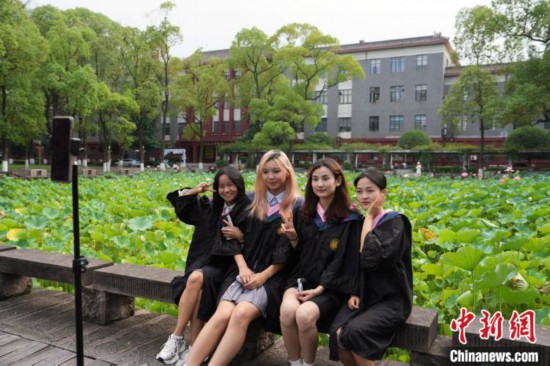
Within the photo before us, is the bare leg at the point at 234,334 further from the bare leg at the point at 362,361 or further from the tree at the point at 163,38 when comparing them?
the tree at the point at 163,38

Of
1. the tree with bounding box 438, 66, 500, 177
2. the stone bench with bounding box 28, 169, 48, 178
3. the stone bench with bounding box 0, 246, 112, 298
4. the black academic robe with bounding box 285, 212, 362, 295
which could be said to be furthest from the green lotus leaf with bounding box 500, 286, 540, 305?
the tree with bounding box 438, 66, 500, 177

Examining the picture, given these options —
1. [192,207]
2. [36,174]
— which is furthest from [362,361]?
[36,174]

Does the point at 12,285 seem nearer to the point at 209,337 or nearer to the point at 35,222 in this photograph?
the point at 35,222

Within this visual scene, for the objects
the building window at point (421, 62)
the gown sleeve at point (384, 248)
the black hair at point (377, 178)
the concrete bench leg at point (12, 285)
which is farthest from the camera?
the building window at point (421, 62)

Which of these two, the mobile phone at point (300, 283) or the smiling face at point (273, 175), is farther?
the smiling face at point (273, 175)

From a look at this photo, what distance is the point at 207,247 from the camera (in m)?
3.01

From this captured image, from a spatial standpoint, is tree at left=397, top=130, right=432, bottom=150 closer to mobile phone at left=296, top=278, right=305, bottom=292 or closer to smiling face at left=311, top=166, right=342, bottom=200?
smiling face at left=311, top=166, right=342, bottom=200

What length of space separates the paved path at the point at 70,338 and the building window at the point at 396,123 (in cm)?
3440

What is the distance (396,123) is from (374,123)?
1.81 m

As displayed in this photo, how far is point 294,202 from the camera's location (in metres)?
2.81

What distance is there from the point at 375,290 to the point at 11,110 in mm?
22960

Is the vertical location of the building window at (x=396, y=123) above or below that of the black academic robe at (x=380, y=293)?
above

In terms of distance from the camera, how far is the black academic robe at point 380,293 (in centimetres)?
213

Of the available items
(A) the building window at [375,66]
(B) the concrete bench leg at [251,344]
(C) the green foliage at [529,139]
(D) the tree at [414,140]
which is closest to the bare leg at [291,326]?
(B) the concrete bench leg at [251,344]
